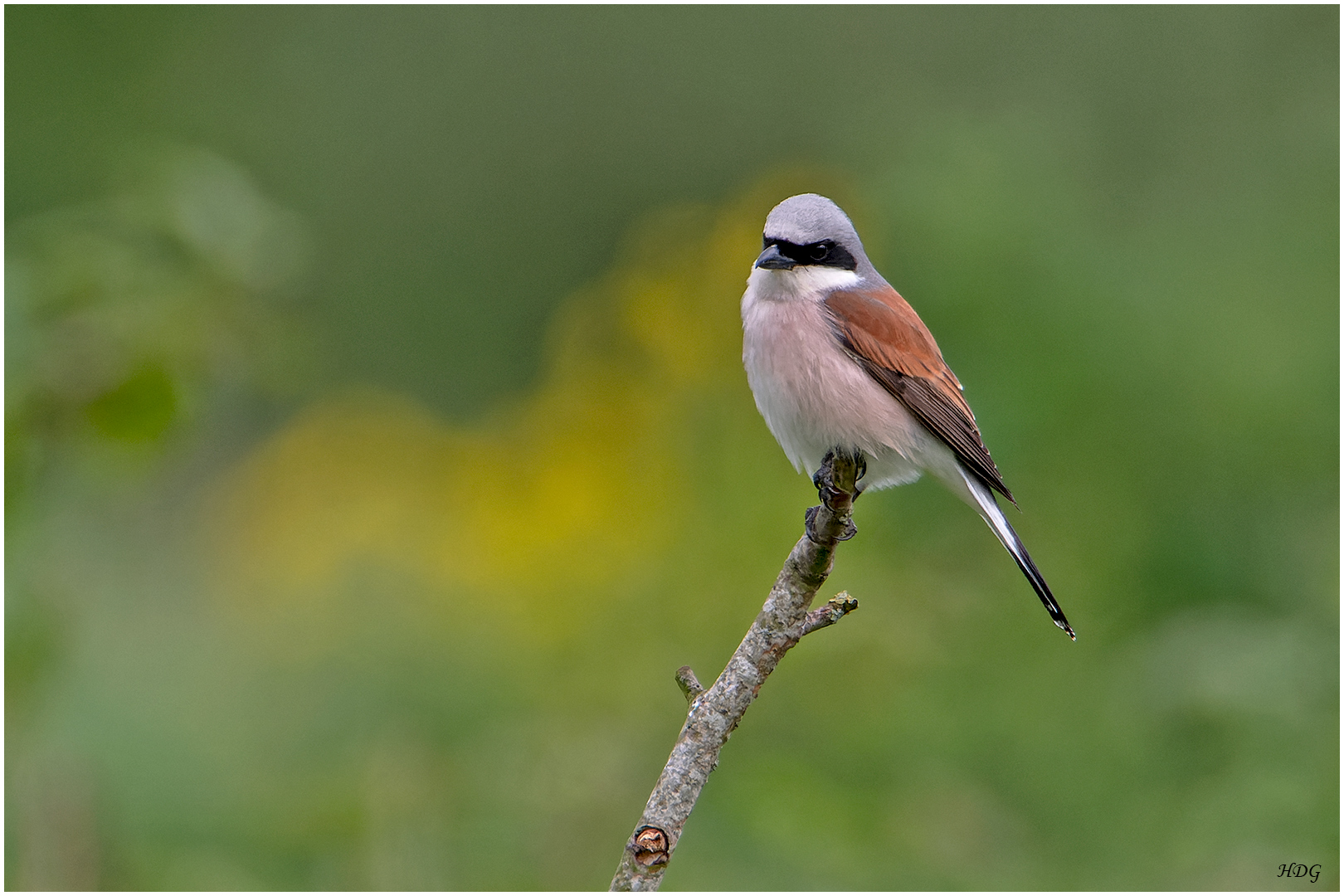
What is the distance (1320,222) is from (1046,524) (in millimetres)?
2053

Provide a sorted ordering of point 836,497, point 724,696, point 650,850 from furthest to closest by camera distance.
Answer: point 836,497
point 724,696
point 650,850

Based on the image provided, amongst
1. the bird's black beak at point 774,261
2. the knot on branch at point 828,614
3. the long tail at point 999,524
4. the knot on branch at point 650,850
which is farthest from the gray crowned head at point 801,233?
the knot on branch at point 650,850

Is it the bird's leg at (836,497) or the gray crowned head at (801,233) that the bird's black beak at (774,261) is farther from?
the bird's leg at (836,497)

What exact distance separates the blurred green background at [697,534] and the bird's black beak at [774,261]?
1207 mm

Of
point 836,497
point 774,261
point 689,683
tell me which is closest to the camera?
point 689,683

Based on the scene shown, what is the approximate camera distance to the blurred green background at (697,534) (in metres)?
3.61

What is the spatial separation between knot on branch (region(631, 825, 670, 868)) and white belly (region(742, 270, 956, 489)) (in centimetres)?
176

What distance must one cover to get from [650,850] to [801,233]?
2.10 meters

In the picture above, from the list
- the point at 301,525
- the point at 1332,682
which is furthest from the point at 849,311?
the point at 301,525

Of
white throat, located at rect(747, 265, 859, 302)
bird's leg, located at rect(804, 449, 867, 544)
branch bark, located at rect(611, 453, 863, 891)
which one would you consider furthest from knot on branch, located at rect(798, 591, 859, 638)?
white throat, located at rect(747, 265, 859, 302)

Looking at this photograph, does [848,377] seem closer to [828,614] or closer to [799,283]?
[799,283]

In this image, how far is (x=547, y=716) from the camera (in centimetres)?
412

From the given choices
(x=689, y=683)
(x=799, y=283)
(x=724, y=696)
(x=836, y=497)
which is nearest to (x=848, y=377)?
(x=799, y=283)

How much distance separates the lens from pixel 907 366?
3.54m
